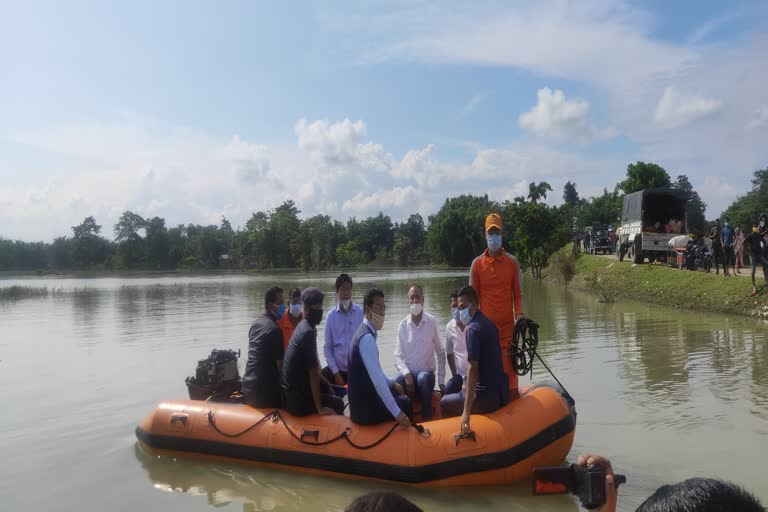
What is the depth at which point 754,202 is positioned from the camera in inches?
2040

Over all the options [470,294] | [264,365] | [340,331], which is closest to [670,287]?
[340,331]

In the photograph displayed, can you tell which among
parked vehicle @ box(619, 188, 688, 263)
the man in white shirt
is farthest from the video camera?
parked vehicle @ box(619, 188, 688, 263)

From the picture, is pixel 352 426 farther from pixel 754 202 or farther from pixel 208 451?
pixel 754 202

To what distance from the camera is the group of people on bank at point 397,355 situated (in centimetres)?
546

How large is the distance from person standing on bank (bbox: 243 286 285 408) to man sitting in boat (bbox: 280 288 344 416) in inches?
5.2

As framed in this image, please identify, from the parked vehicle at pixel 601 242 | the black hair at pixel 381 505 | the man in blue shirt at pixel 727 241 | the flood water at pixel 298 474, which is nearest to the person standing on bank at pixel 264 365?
the flood water at pixel 298 474

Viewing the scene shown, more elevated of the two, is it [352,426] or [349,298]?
[349,298]

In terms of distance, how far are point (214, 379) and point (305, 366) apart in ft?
5.69

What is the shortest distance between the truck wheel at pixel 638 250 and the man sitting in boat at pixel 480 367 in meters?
17.7

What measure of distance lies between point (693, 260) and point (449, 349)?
14624 mm

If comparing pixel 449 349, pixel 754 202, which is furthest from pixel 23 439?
pixel 754 202

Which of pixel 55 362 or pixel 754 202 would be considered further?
pixel 754 202

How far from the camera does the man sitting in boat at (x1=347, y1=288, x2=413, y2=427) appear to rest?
5395 mm

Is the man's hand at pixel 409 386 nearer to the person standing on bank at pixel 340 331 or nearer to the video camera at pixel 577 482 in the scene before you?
the person standing on bank at pixel 340 331
